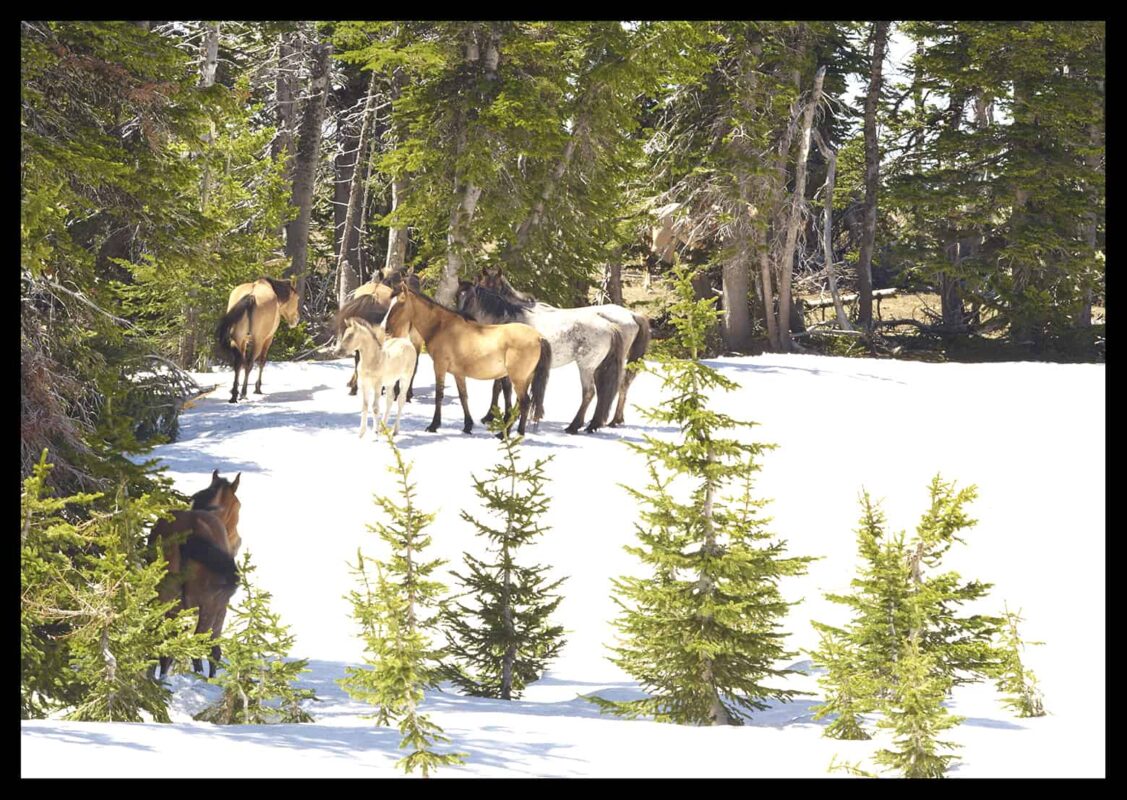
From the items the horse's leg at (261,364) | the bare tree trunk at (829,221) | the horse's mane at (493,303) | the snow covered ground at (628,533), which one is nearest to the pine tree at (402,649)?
the snow covered ground at (628,533)

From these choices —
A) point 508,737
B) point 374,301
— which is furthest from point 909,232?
point 508,737

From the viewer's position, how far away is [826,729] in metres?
6.93

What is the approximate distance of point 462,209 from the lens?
39.3 ft

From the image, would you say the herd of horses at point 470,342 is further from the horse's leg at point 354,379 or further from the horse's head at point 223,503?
the horse's head at point 223,503

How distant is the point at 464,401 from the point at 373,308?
1157 mm

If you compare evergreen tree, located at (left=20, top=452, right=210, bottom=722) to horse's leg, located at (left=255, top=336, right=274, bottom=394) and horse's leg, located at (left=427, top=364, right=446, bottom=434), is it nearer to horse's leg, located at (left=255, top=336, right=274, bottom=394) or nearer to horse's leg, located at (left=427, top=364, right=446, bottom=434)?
horse's leg, located at (left=427, top=364, right=446, bottom=434)

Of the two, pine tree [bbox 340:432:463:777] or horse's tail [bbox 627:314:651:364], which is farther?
horse's tail [bbox 627:314:651:364]

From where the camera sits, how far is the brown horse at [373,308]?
11.5 meters

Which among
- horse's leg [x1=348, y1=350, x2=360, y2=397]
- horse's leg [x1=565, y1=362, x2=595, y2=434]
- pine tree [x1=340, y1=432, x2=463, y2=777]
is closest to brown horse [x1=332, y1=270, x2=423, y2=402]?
horse's leg [x1=348, y1=350, x2=360, y2=397]

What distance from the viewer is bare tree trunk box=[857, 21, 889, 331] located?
48.1 ft

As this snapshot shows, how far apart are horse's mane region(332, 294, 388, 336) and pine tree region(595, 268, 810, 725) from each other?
4640 mm

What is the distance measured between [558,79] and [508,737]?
636 cm

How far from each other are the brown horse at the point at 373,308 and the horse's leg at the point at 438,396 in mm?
188

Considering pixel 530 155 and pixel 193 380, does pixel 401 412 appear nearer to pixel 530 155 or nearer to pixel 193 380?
pixel 193 380
